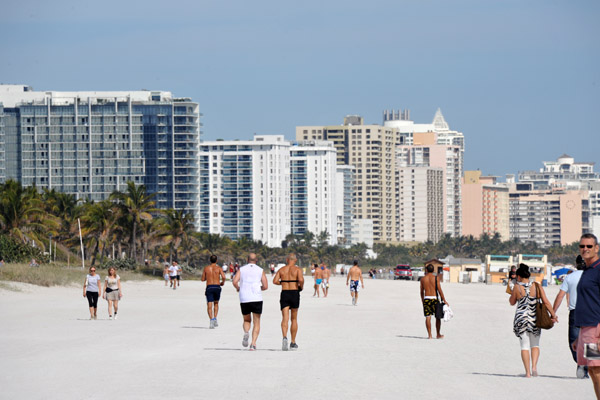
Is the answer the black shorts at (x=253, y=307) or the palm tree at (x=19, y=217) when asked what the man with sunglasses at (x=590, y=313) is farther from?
the palm tree at (x=19, y=217)

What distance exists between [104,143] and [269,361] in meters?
184

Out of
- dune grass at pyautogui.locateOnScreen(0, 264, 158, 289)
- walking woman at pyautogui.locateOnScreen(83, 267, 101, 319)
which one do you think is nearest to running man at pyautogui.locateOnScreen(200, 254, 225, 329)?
walking woman at pyautogui.locateOnScreen(83, 267, 101, 319)

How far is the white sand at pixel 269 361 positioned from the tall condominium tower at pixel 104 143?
167272mm

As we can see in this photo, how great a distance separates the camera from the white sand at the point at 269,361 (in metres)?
11.8

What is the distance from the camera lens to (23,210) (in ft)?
218

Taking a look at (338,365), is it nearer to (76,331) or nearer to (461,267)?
(76,331)

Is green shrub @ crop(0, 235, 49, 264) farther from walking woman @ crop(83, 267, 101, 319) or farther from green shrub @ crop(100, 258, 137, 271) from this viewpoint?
walking woman @ crop(83, 267, 101, 319)

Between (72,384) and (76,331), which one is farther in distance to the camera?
(76,331)

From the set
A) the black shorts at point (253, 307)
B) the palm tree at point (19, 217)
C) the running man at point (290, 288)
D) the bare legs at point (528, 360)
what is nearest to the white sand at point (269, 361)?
the bare legs at point (528, 360)

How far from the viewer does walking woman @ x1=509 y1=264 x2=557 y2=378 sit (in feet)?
44.1

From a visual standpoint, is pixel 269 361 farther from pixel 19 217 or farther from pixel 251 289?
pixel 19 217

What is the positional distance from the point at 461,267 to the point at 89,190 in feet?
324

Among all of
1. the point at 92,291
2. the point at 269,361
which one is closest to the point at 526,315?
the point at 269,361

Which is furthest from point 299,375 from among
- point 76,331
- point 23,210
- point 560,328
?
point 23,210
